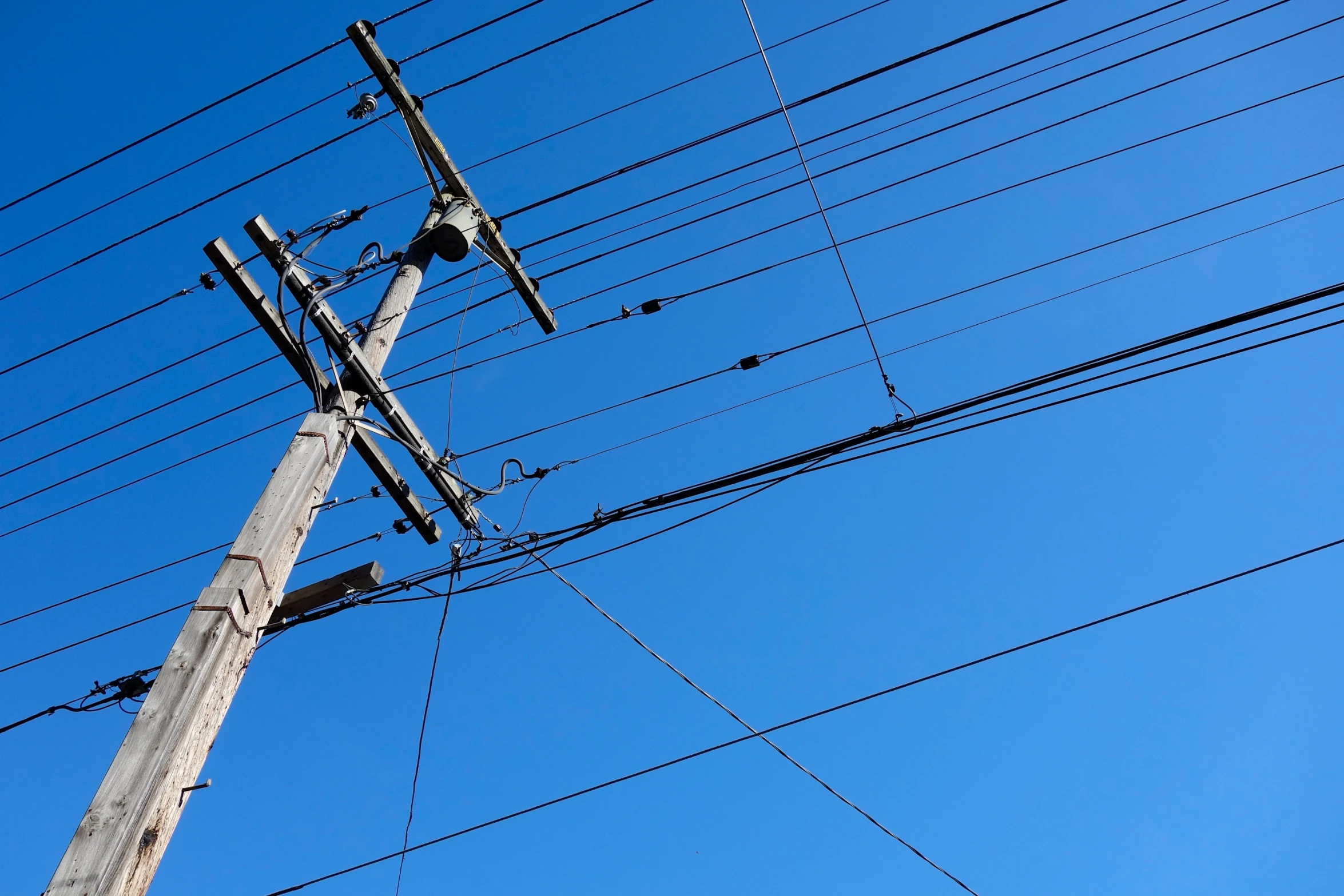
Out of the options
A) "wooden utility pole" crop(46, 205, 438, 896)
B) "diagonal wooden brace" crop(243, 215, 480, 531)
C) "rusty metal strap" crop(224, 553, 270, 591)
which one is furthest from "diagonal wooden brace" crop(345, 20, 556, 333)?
"rusty metal strap" crop(224, 553, 270, 591)

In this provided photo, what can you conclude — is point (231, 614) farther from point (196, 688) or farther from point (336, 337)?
point (336, 337)

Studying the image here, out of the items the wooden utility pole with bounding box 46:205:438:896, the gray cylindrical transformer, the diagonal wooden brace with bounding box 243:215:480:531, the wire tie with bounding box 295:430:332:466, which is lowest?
the wooden utility pole with bounding box 46:205:438:896

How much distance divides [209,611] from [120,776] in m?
0.78

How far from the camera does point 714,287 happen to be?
709 centimetres

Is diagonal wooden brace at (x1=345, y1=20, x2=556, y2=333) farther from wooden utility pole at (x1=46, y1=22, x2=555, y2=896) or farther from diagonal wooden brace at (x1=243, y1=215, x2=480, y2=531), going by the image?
diagonal wooden brace at (x1=243, y1=215, x2=480, y2=531)

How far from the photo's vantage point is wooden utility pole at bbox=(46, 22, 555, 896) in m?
3.29

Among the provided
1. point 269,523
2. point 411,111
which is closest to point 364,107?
point 411,111

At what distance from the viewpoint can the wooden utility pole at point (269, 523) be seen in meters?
3.29

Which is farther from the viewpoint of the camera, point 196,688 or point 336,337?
point 336,337

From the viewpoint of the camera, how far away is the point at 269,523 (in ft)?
14.2

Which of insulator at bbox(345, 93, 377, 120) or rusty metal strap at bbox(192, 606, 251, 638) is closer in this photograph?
rusty metal strap at bbox(192, 606, 251, 638)

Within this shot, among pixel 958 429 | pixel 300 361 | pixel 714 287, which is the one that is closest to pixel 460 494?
pixel 300 361

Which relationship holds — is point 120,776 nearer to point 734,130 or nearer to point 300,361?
point 300,361

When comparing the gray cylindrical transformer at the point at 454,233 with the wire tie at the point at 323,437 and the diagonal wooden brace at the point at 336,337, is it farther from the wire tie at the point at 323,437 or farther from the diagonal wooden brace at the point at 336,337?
the wire tie at the point at 323,437
